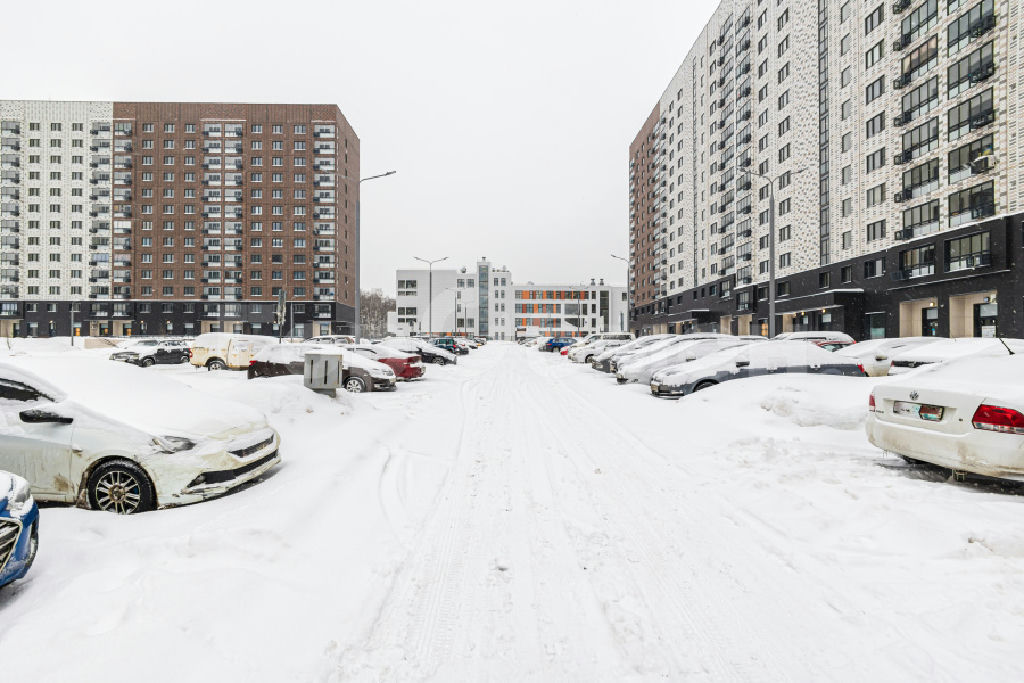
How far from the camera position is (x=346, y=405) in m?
10.3

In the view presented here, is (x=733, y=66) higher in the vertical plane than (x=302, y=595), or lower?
higher

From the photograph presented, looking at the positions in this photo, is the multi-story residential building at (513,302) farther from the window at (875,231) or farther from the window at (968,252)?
the window at (968,252)

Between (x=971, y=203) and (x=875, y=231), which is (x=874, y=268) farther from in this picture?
(x=971, y=203)

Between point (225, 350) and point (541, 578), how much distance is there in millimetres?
22208

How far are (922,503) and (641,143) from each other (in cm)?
9324

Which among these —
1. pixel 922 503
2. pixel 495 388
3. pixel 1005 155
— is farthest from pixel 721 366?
pixel 1005 155

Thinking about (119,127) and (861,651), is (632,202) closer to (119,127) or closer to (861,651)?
(119,127)

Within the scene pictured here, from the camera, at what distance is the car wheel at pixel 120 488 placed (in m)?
4.66

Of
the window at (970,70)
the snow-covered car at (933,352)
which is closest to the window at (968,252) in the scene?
the window at (970,70)

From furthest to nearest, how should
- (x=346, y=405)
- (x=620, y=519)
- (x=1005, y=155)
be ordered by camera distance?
1. (x=1005, y=155)
2. (x=346, y=405)
3. (x=620, y=519)

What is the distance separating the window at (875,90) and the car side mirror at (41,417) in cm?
4697

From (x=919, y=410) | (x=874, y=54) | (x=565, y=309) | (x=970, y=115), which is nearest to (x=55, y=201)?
(x=565, y=309)

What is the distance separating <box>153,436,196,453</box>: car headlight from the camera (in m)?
4.78

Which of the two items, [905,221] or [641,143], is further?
[641,143]
